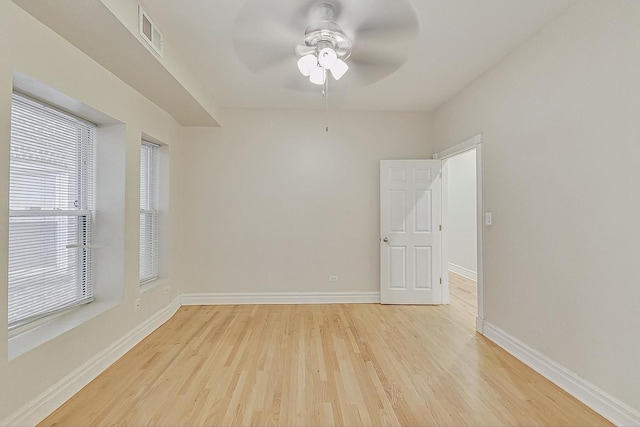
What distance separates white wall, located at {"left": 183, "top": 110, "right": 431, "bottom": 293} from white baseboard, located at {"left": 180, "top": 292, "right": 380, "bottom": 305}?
0.07 meters

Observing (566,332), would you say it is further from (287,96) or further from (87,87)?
(87,87)

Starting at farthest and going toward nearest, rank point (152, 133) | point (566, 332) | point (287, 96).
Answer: point (287, 96), point (152, 133), point (566, 332)

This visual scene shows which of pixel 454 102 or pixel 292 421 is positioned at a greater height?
pixel 454 102

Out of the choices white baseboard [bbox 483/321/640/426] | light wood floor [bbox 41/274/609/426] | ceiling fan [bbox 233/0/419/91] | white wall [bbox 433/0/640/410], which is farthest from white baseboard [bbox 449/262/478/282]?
ceiling fan [bbox 233/0/419/91]

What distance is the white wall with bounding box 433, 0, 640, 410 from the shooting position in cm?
176

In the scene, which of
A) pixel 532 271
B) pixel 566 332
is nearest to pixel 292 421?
pixel 566 332

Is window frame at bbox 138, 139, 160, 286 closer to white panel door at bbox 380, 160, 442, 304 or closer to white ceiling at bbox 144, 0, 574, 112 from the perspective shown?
white ceiling at bbox 144, 0, 574, 112

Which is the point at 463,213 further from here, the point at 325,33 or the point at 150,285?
the point at 150,285

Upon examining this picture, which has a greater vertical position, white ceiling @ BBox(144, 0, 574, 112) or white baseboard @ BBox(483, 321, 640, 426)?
white ceiling @ BBox(144, 0, 574, 112)

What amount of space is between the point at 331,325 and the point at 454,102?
121 inches

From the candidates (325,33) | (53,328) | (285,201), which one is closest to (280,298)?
(285,201)

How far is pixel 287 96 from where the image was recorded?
3715mm

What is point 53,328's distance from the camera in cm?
206

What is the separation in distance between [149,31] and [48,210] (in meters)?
1.48
